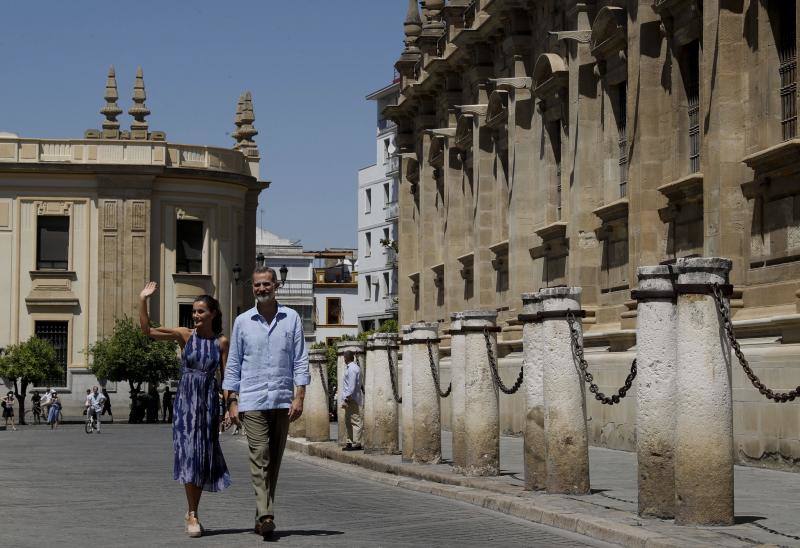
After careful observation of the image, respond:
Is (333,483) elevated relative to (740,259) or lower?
lower

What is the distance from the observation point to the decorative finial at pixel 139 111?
74.1 m

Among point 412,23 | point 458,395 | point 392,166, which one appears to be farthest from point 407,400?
point 392,166

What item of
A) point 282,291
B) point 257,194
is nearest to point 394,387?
point 257,194

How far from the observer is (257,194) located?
75.4 m

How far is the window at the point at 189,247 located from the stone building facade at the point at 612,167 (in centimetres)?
2637

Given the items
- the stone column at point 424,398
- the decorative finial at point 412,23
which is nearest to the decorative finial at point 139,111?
the decorative finial at point 412,23

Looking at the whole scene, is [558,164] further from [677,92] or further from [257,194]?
[257,194]

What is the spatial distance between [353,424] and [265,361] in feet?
41.7

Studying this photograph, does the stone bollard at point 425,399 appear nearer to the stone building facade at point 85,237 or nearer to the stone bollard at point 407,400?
the stone bollard at point 407,400

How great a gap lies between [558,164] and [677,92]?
7734 millimetres

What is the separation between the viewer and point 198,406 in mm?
11641

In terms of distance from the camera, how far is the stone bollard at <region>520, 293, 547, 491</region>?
563 inches

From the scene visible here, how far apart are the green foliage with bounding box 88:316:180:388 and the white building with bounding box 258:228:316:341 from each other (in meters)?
42.2

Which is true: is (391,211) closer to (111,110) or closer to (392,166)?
(392,166)
